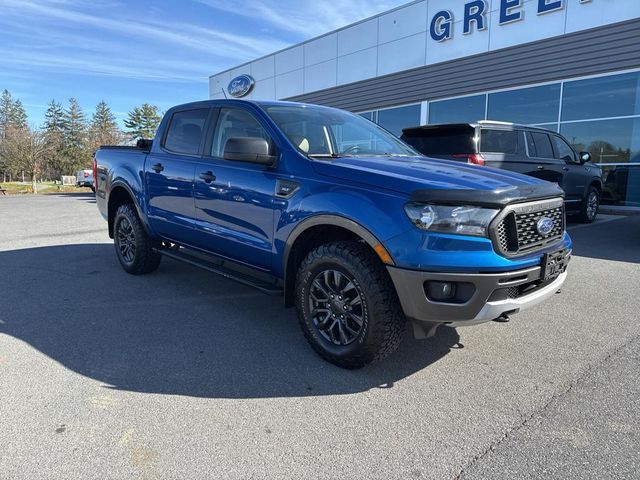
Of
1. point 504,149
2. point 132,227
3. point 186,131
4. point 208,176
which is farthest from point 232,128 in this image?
point 504,149

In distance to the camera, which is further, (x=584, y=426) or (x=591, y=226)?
(x=591, y=226)

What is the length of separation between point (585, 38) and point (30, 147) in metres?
38.8

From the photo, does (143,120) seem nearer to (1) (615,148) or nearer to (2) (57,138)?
(2) (57,138)

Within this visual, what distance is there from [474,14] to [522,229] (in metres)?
14.2

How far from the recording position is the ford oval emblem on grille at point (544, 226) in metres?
3.06

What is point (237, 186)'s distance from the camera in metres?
3.85

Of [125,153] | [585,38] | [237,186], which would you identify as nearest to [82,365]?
[237,186]

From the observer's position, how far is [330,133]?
407 cm

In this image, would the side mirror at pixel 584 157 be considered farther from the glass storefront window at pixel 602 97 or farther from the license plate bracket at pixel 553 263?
the license plate bracket at pixel 553 263

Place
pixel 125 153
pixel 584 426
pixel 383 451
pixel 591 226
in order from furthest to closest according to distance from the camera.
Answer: pixel 591 226 → pixel 125 153 → pixel 584 426 → pixel 383 451

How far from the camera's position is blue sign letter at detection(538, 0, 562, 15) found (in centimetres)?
1280

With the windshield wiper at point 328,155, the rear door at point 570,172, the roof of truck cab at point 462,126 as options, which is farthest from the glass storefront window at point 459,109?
the windshield wiper at point 328,155

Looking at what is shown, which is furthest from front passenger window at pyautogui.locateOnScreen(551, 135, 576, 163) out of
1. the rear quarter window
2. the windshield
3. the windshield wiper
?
the windshield wiper

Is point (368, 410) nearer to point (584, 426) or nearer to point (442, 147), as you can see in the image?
point (584, 426)
